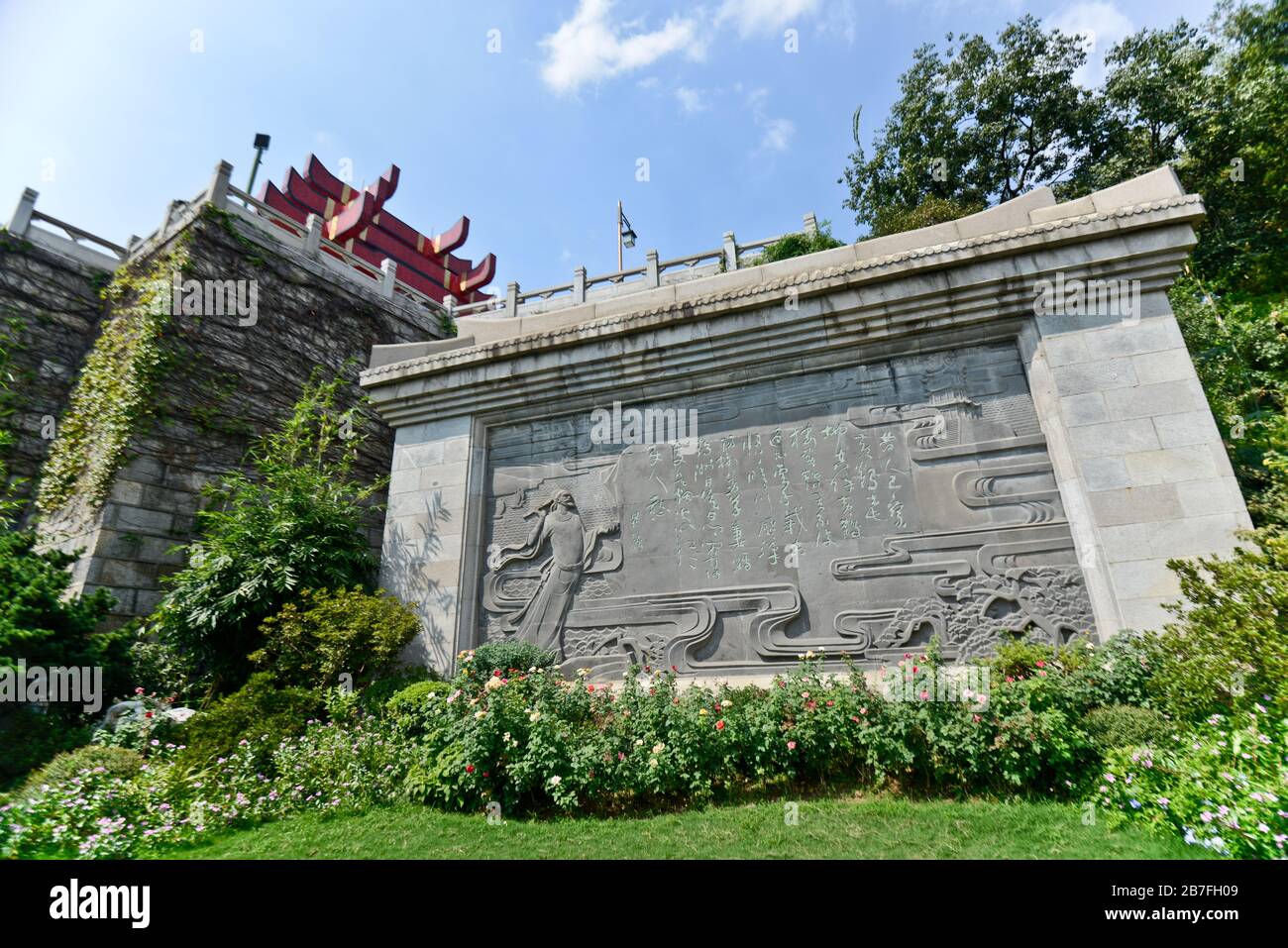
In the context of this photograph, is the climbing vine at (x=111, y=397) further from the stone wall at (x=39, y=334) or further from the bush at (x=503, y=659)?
the bush at (x=503, y=659)

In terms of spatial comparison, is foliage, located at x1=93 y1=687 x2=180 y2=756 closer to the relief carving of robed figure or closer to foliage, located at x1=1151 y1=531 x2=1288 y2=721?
the relief carving of robed figure

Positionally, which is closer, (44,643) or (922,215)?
(44,643)

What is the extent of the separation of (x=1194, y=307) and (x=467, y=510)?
37.0 ft

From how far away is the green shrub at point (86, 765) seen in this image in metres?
4.49

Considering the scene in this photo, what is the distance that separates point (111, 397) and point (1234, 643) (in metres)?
12.8

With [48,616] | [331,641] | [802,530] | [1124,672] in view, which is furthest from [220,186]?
[1124,672]

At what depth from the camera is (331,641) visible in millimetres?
6426

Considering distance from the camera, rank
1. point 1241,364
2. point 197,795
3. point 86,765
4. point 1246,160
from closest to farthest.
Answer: point 197,795
point 86,765
point 1241,364
point 1246,160

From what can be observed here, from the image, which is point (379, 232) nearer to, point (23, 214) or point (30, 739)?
point (23, 214)

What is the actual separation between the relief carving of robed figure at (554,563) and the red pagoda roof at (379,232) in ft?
46.8

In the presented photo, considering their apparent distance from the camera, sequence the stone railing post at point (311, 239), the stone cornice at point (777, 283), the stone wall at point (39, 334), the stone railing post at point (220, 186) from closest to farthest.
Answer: the stone cornice at point (777, 283), the stone wall at point (39, 334), the stone railing post at point (220, 186), the stone railing post at point (311, 239)

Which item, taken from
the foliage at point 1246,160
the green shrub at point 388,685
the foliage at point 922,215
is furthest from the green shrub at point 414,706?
the foliage at point 1246,160

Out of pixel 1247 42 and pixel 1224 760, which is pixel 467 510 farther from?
pixel 1247 42

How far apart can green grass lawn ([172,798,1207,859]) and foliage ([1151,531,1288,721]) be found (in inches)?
38.9
